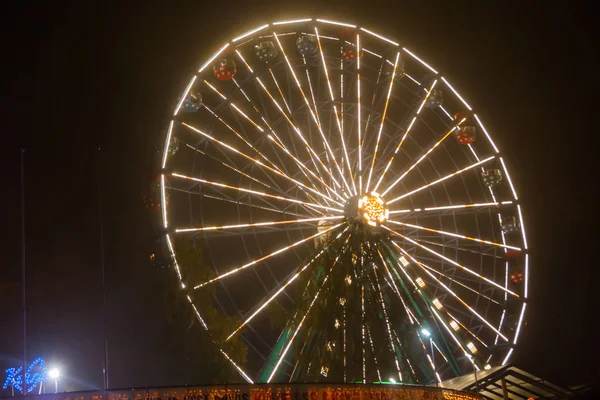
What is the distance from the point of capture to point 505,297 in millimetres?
27859

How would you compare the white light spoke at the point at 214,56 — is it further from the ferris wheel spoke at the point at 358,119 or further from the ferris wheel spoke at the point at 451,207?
the ferris wheel spoke at the point at 451,207

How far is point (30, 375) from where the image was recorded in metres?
30.0

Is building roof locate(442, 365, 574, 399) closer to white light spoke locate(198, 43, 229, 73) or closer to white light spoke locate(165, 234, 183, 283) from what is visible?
white light spoke locate(165, 234, 183, 283)

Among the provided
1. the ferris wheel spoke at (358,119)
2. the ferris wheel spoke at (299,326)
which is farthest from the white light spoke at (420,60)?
the ferris wheel spoke at (299,326)

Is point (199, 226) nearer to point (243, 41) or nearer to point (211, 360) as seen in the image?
point (211, 360)

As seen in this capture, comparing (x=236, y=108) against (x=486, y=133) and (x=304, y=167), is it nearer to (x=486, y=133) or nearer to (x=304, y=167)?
(x=304, y=167)

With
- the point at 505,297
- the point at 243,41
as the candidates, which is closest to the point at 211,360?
the point at 243,41

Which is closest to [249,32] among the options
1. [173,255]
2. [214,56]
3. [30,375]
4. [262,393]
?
[214,56]


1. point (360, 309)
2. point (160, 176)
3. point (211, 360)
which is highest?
point (160, 176)

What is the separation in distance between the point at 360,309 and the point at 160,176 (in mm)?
8367

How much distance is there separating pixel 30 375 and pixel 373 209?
50.7 feet

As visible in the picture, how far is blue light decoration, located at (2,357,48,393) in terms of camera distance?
29234 mm

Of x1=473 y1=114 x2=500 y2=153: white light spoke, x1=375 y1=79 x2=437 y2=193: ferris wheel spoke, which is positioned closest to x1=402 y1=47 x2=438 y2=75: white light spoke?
x1=375 y1=79 x2=437 y2=193: ferris wheel spoke

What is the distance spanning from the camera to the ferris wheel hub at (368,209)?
23.2 m
